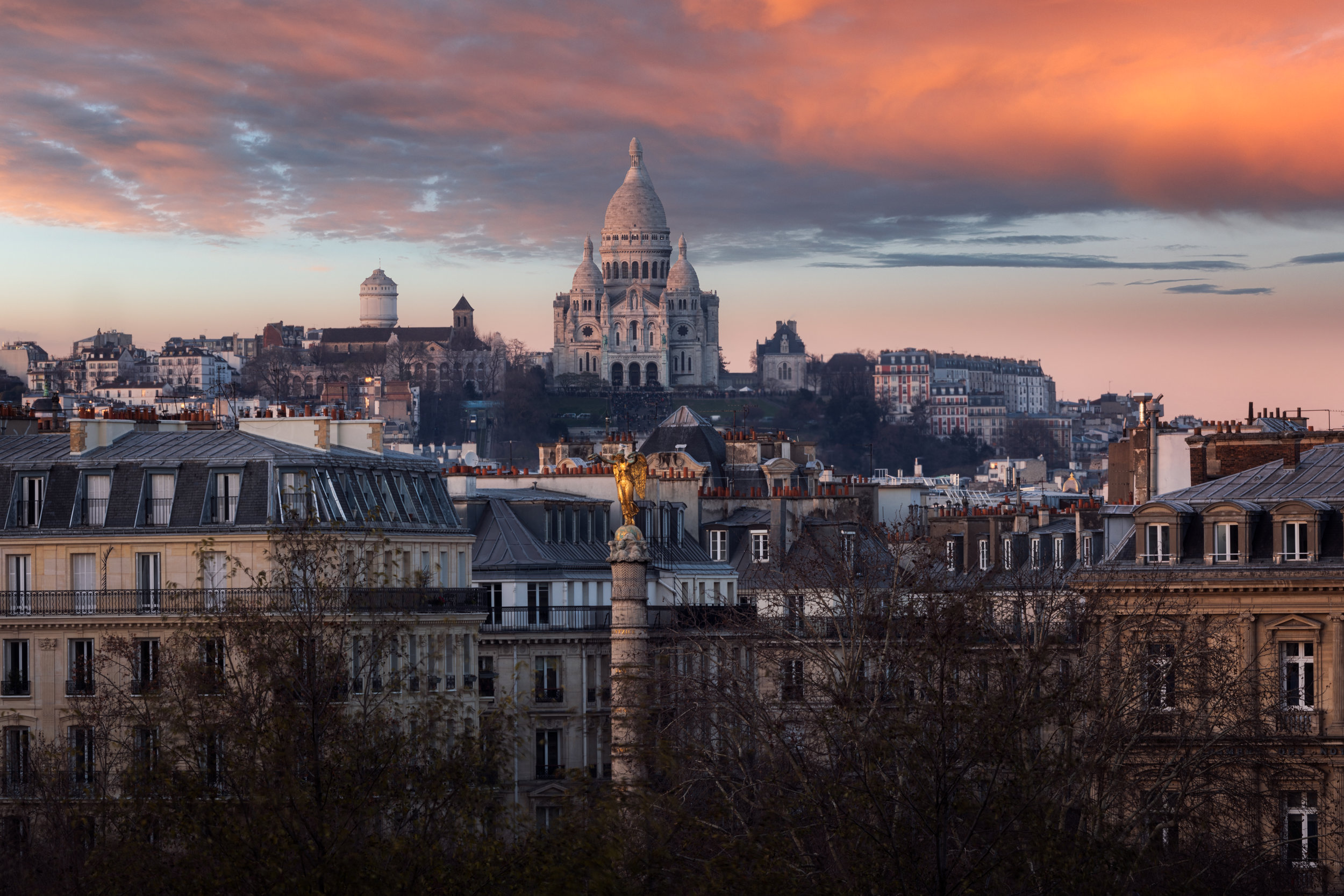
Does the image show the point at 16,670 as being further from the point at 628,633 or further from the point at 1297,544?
the point at 1297,544

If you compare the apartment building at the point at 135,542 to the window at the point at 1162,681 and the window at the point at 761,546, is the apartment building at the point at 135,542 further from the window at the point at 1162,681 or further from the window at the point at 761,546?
the window at the point at 761,546

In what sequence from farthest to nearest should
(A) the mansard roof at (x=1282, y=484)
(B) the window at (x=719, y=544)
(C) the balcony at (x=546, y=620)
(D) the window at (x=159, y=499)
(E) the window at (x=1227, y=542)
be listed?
(B) the window at (x=719, y=544)
(C) the balcony at (x=546, y=620)
(D) the window at (x=159, y=499)
(A) the mansard roof at (x=1282, y=484)
(E) the window at (x=1227, y=542)

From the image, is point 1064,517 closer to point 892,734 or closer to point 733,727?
point 733,727

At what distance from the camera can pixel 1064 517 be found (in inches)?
2719

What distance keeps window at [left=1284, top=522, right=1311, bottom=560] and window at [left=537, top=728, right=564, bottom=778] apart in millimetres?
18839

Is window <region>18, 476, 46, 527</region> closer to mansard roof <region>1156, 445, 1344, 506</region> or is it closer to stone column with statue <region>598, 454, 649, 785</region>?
Result: stone column with statue <region>598, 454, 649, 785</region>

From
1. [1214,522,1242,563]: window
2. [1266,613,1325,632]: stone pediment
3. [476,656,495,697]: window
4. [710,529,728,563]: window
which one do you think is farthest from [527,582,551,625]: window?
[1266,613,1325,632]: stone pediment

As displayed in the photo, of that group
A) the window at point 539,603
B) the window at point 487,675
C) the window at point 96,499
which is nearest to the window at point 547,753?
the window at point 487,675

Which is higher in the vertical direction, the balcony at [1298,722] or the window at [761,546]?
the window at [761,546]

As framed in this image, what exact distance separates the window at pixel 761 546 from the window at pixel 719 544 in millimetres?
793

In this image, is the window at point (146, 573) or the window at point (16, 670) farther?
the window at point (16, 670)

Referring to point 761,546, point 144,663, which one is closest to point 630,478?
point 144,663

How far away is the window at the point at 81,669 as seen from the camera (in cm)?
4966

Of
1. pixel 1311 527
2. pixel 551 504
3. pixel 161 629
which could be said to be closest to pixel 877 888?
pixel 1311 527
